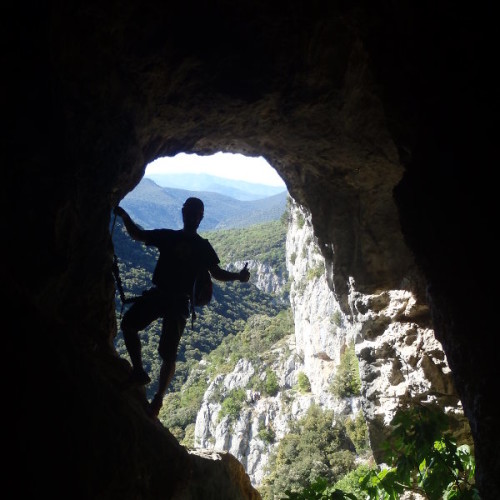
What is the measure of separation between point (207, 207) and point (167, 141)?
122207 mm

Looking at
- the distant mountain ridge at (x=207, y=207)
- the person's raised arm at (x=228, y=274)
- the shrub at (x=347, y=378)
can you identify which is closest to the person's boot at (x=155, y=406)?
the person's raised arm at (x=228, y=274)

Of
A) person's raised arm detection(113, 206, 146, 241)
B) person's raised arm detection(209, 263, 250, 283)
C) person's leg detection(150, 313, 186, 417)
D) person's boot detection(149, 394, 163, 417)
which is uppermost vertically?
person's raised arm detection(113, 206, 146, 241)

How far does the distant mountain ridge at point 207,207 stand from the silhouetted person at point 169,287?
93.0 meters

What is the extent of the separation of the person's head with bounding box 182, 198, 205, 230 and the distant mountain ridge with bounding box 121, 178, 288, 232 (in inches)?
3656

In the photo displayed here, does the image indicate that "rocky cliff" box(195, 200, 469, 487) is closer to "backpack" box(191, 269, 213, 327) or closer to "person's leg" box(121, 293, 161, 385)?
"backpack" box(191, 269, 213, 327)

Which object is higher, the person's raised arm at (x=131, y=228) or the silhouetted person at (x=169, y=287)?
the person's raised arm at (x=131, y=228)

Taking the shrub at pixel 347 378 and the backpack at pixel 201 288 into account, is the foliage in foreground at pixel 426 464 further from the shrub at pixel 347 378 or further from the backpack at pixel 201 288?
the shrub at pixel 347 378

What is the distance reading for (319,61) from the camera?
512 centimetres

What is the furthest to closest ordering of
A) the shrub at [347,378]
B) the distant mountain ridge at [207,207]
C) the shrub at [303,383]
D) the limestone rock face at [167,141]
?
1. the distant mountain ridge at [207,207]
2. the shrub at [303,383]
3. the shrub at [347,378]
4. the limestone rock face at [167,141]

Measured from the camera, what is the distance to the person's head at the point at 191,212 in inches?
184

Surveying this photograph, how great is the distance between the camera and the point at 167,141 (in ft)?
20.7

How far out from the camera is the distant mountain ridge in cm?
10831

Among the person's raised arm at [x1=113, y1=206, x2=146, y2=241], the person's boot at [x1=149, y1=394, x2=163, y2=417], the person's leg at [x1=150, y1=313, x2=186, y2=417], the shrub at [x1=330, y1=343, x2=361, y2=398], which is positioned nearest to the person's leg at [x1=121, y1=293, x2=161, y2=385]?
the person's leg at [x1=150, y1=313, x2=186, y2=417]

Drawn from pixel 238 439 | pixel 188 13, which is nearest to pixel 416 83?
pixel 188 13
